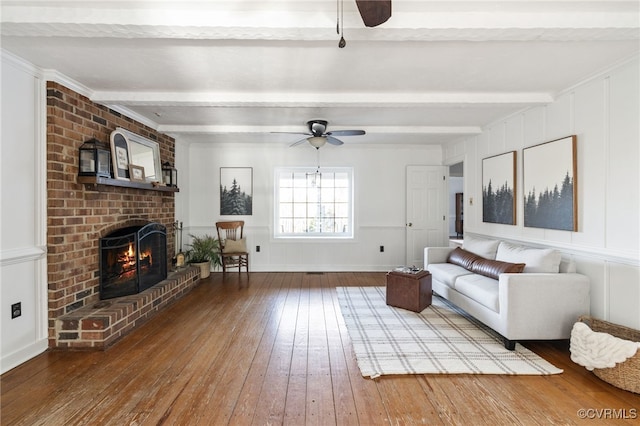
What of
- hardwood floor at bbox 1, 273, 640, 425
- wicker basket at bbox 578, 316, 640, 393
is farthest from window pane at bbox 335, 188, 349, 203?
wicker basket at bbox 578, 316, 640, 393

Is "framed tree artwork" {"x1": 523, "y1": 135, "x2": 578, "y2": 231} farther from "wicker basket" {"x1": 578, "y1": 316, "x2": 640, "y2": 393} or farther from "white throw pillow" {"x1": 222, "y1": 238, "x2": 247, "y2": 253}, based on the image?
"white throw pillow" {"x1": 222, "y1": 238, "x2": 247, "y2": 253}

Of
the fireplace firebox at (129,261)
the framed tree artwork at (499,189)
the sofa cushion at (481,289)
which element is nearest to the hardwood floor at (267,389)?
the sofa cushion at (481,289)

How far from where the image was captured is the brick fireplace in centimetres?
274

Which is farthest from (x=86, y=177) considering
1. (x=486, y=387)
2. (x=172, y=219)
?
(x=486, y=387)

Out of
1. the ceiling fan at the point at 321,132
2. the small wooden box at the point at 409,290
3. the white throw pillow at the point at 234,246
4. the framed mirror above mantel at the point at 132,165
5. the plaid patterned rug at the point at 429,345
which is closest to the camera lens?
the plaid patterned rug at the point at 429,345

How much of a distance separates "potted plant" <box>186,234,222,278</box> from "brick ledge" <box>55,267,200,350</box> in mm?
1625

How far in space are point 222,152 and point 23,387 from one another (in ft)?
14.3

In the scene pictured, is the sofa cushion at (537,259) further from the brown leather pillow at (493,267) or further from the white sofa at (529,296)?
the brown leather pillow at (493,267)

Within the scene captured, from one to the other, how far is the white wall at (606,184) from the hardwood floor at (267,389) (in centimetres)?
70

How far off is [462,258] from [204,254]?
4.17m

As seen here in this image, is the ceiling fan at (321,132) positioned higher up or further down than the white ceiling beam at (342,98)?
further down

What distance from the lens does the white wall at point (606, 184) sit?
8.06 feet

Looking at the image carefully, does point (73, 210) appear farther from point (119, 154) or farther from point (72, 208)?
point (119, 154)

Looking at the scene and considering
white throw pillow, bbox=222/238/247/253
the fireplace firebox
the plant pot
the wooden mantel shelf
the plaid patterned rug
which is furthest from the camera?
white throw pillow, bbox=222/238/247/253
